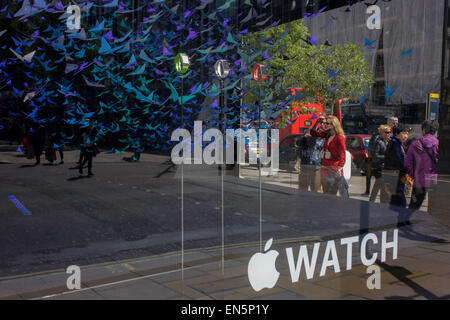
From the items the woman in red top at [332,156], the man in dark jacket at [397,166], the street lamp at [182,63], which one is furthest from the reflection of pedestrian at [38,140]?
the man in dark jacket at [397,166]

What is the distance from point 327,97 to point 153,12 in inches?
47.6

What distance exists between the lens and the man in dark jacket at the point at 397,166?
11.1 ft

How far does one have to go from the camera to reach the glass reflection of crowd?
3055 millimetres

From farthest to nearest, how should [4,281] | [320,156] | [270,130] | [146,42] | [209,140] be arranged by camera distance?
[320,156]
[270,130]
[209,140]
[146,42]
[4,281]

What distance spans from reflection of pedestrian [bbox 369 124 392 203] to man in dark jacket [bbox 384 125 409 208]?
42 millimetres

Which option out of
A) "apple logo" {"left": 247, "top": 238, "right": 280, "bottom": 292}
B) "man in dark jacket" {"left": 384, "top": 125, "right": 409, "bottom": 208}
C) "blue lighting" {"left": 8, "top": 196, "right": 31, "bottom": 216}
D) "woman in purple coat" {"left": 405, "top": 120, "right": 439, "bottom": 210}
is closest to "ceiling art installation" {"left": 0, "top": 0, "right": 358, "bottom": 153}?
"blue lighting" {"left": 8, "top": 196, "right": 31, "bottom": 216}

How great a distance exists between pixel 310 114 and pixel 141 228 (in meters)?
1.23

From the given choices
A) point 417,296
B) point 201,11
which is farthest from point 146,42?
point 417,296

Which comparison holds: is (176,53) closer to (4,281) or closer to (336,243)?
(4,281)

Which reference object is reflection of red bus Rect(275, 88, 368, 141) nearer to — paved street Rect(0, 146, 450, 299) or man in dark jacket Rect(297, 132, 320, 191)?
man in dark jacket Rect(297, 132, 320, 191)

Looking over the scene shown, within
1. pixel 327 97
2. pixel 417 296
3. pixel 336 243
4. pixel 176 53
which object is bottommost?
pixel 417 296

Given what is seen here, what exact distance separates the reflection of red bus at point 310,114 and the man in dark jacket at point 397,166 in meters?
0.36

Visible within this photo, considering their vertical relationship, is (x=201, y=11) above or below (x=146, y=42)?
above

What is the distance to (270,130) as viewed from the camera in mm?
2738
